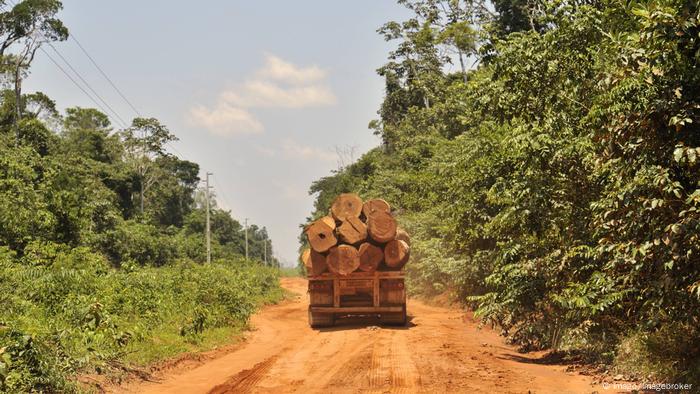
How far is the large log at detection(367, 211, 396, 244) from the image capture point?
14.4 m

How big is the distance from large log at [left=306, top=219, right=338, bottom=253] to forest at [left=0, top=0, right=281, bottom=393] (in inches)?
119

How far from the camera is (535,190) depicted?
9.47m

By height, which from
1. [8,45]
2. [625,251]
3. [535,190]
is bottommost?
[625,251]

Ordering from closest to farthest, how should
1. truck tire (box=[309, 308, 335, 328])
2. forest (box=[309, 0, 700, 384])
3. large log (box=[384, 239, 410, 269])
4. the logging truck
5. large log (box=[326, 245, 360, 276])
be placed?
forest (box=[309, 0, 700, 384])
large log (box=[326, 245, 360, 276])
the logging truck
large log (box=[384, 239, 410, 269])
truck tire (box=[309, 308, 335, 328])

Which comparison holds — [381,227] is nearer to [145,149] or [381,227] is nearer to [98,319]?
[98,319]

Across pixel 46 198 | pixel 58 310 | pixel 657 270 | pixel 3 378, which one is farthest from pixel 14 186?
pixel 657 270

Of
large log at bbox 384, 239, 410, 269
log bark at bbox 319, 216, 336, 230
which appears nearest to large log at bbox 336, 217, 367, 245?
log bark at bbox 319, 216, 336, 230

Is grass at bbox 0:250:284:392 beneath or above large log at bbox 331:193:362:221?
beneath

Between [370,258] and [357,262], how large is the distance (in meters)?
0.41

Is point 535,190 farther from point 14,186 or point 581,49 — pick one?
point 14,186

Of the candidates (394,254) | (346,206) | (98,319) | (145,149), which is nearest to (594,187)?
(394,254)

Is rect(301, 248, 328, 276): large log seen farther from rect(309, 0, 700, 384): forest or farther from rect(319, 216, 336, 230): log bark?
rect(309, 0, 700, 384): forest

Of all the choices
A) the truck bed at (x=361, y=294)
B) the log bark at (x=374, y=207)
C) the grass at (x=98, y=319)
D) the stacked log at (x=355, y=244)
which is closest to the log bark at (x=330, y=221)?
the stacked log at (x=355, y=244)

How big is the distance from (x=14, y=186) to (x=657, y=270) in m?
18.7
